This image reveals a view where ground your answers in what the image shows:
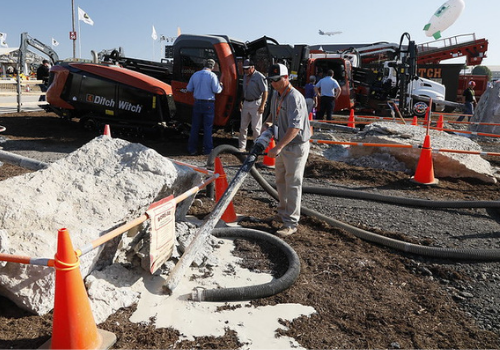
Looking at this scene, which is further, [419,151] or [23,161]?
[419,151]

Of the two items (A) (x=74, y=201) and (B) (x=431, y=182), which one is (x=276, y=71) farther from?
(B) (x=431, y=182)

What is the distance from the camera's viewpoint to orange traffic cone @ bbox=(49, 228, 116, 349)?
2186 mm

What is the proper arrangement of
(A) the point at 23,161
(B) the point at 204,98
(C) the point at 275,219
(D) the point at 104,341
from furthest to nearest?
(B) the point at 204,98 → (C) the point at 275,219 → (A) the point at 23,161 → (D) the point at 104,341

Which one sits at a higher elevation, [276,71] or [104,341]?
[276,71]

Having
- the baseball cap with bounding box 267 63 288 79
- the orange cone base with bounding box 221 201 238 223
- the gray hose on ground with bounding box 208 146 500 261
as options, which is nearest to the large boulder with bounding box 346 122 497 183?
the gray hose on ground with bounding box 208 146 500 261

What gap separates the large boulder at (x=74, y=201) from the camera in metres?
2.59

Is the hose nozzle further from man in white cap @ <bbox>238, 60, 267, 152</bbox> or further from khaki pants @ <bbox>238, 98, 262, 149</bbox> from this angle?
khaki pants @ <bbox>238, 98, 262, 149</bbox>

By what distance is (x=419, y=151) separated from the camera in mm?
7652

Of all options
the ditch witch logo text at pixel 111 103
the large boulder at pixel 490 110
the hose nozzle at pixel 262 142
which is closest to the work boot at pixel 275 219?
the hose nozzle at pixel 262 142

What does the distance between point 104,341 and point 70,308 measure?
329 mm

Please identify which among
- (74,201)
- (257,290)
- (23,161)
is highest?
(23,161)

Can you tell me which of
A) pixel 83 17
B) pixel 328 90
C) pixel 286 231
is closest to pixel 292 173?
pixel 286 231

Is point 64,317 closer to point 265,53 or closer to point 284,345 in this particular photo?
point 284,345

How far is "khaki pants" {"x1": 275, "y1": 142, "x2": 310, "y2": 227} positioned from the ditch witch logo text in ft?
18.4
